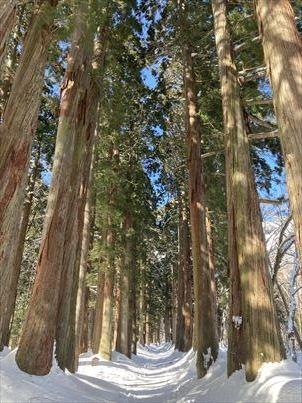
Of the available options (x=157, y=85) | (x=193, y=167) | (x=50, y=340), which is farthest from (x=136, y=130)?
(x=50, y=340)

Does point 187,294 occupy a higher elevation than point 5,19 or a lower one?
higher

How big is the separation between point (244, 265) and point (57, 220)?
305 cm

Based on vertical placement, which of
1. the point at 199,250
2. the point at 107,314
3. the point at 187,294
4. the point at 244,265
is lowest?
the point at 244,265

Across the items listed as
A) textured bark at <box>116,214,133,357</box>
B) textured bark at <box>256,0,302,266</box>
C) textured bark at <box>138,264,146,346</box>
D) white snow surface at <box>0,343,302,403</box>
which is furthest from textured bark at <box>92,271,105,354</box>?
textured bark at <box>256,0,302,266</box>

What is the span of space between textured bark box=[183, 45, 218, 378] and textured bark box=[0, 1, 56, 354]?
410 cm

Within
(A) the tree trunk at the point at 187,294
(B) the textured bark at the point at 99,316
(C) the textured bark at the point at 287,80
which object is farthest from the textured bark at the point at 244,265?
(A) the tree trunk at the point at 187,294

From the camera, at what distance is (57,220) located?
7113 mm

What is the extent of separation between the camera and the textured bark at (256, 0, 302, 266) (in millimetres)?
4324

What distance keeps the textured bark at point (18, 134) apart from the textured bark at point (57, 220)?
23.5 inches

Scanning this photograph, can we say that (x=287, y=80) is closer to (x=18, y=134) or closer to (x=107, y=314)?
(x=18, y=134)

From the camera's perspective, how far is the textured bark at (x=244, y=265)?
5.55 meters

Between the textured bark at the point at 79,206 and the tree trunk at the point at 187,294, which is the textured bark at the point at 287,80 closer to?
the textured bark at the point at 79,206

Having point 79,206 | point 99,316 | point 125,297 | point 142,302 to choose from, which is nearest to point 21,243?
point 99,316

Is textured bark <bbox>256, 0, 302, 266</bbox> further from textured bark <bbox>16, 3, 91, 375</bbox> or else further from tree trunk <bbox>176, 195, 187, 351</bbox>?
tree trunk <bbox>176, 195, 187, 351</bbox>
